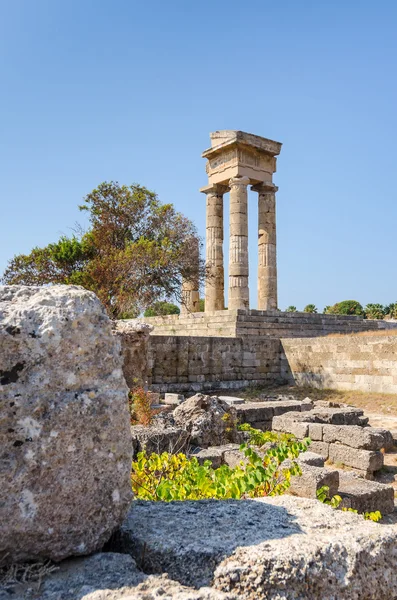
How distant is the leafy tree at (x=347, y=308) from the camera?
60.0m

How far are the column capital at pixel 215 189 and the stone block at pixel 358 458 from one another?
60.9 feet

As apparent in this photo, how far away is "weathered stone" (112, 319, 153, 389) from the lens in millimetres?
10648

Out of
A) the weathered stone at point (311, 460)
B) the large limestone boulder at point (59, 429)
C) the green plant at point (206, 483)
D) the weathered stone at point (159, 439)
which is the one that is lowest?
the weathered stone at point (311, 460)

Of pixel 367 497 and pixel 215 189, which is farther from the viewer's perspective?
pixel 215 189

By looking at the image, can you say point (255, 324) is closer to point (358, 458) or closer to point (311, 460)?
point (358, 458)

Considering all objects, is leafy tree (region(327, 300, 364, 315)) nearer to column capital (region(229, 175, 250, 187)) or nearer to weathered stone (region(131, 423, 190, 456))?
column capital (region(229, 175, 250, 187))

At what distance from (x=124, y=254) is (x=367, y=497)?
698 inches

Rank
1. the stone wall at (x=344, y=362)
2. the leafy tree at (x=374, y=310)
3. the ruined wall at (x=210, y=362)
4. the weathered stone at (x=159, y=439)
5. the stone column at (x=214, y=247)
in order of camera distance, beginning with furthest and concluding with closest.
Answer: the leafy tree at (x=374, y=310)
the stone column at (x=214, y=247)
the ruined wall at (x=210, y=362)
the stone wall at (x=344, y=362)
the weathered stone at (x=159, y=439)

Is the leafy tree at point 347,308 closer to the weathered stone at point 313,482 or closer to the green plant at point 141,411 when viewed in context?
the green plant at point 141,411

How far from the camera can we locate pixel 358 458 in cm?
743

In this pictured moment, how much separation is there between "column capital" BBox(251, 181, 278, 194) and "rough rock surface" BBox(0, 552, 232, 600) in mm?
23942

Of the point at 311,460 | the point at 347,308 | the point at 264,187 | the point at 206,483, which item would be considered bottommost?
the point at 311,460

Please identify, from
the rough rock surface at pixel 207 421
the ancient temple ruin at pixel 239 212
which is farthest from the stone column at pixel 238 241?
the rough rock surface at pixel 207 421

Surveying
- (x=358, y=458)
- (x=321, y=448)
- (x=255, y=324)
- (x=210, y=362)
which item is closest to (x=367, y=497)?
(x=358, y=458)
